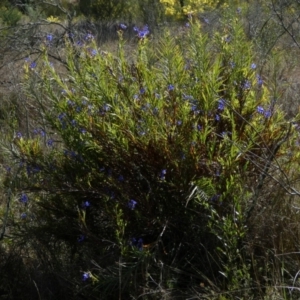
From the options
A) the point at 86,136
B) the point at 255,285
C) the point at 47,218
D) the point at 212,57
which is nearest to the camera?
the point at 255,285

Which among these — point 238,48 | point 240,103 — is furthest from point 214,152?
point 238,48

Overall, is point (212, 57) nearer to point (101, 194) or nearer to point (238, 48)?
point (238, 48)

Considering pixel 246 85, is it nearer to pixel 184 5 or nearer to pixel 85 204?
pixel 85 204

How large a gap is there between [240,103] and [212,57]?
0.66m

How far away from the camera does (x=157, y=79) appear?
3873mm

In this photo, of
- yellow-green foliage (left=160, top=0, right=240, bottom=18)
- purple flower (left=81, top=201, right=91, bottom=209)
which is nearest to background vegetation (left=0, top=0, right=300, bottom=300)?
purple flower (left=81, top=201, right=91, bottom=209)

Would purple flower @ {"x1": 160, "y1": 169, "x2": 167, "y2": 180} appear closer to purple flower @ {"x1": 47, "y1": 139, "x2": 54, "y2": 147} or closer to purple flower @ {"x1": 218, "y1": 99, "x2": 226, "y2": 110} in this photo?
purple flower @ {"x1": 218, "y1": 99, "x2": 226, "y2": 110}

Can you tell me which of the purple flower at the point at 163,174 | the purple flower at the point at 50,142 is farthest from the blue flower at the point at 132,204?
the purple flower at the point at 50,142

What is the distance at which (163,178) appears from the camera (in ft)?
12.3

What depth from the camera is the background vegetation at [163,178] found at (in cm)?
365

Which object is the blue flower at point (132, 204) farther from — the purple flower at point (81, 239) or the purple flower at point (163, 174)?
the purple flower at point (81, 239)

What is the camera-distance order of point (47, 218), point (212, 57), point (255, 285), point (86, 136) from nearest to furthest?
point (255, 285), point (86, 136), point (47, 218), point (212, 57)

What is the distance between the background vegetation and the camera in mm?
3654

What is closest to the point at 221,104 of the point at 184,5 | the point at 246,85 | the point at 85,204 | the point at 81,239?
the point at 246,85
